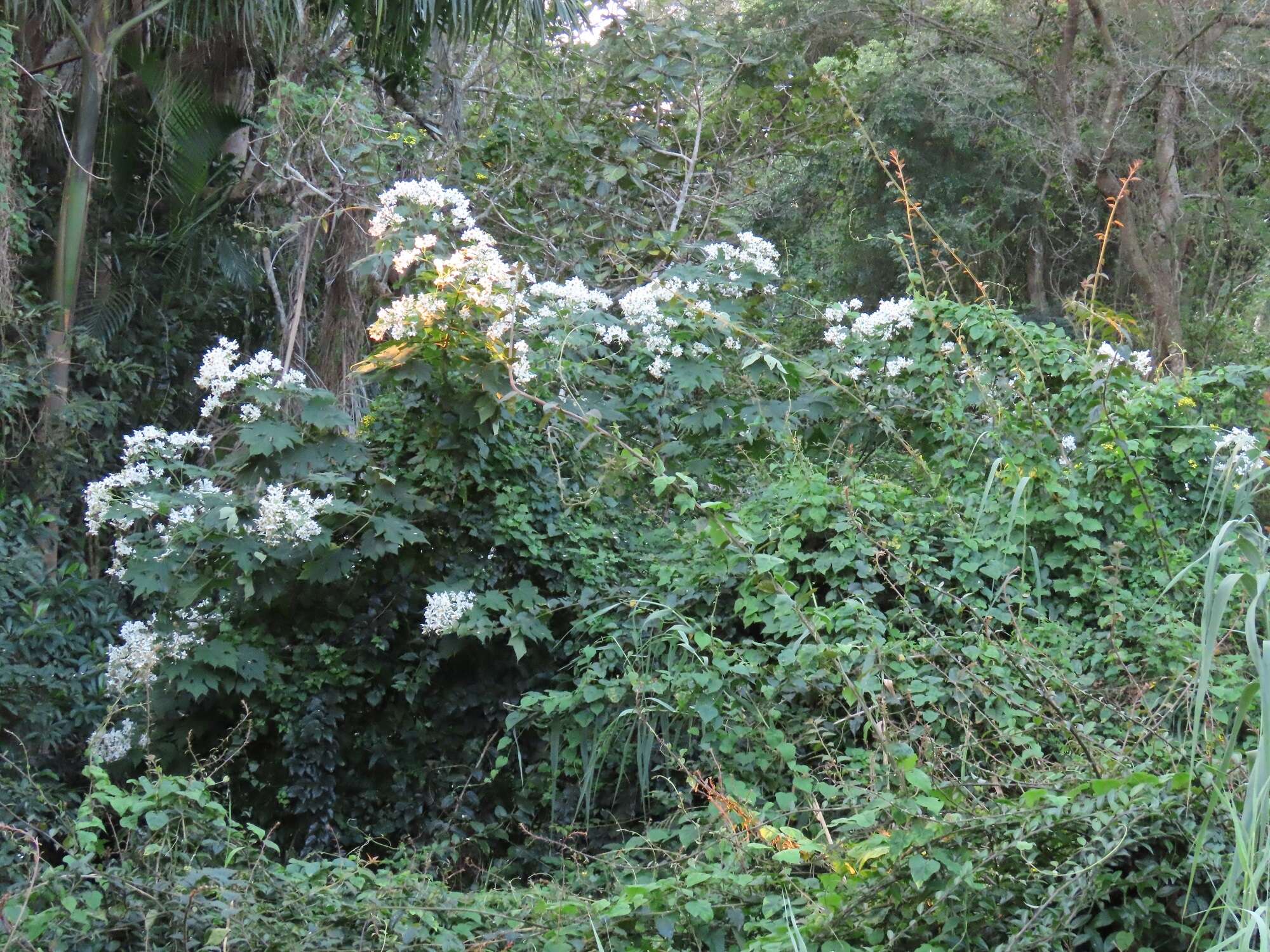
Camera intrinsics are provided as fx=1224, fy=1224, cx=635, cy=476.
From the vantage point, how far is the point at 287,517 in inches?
156

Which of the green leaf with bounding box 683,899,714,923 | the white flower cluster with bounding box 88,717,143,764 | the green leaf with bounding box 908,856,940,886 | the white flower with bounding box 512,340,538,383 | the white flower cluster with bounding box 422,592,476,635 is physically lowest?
the white flower cluster with bounding box 88,717,143,764

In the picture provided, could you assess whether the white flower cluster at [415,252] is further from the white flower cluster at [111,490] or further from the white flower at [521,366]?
the white flower cluster at [111,490]

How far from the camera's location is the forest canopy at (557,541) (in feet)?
8.38

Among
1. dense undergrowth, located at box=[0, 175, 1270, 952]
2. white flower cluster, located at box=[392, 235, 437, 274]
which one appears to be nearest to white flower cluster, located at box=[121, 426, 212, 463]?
dense undergrowth, located at box=[0, 175, 1270, 952]

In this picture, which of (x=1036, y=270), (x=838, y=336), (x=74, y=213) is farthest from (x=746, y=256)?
(x=1036, y=270)

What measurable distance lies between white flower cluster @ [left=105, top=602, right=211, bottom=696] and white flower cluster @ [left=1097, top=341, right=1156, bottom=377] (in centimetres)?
325

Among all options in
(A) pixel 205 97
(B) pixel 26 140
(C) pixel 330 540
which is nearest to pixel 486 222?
(A) pixel 205 97

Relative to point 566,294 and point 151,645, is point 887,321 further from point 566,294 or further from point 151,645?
point 151,645

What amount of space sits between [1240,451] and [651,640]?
75.1 inches

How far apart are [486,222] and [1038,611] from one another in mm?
4029

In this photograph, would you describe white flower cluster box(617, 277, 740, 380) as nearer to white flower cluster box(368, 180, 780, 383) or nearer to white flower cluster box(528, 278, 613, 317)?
white flower cluster box(368, 180, 780, 383)

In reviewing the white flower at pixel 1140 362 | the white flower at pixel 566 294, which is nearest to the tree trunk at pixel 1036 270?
the white flower at pixel 1140 362

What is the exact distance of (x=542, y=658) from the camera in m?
4.33

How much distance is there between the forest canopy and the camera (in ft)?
8.38
